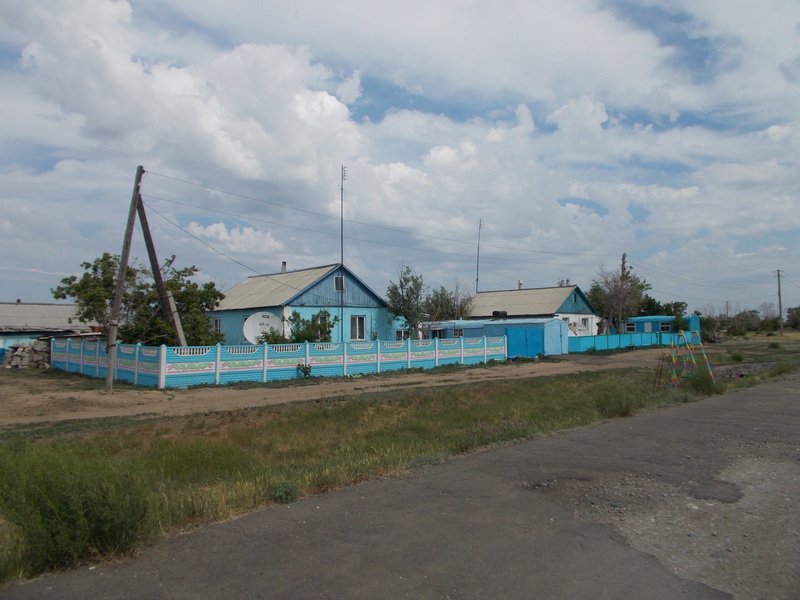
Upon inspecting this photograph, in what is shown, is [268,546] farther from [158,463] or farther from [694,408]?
[694,408]

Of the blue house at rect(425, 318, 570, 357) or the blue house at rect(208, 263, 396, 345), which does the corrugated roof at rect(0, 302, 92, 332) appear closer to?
the blue house at rect(208, 263, 396, 345)

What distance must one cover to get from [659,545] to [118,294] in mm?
18203

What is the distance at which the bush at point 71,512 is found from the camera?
4242 millimetres

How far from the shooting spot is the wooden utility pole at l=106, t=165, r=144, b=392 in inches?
738

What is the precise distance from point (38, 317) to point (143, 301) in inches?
978

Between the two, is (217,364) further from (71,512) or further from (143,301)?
(71,512)

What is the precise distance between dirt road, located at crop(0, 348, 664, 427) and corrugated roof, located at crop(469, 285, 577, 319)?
20.6 meters

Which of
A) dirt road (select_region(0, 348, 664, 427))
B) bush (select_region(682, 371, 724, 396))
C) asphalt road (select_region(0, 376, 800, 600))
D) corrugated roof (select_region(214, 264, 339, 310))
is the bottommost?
dirt road (select_region(0, 348, 664, 427))

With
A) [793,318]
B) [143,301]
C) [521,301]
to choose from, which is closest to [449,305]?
[521,301]

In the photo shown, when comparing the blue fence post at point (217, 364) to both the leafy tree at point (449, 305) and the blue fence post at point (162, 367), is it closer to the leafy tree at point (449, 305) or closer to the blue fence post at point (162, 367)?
the blue fence post at point (162, 367)

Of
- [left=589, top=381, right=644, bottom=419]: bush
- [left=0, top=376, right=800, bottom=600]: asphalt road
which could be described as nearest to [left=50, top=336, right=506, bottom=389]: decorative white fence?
[left=589, top=381, right=644, bottom=419]: bush

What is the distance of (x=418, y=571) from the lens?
407 cm

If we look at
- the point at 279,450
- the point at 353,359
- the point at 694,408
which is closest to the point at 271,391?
the point at 353,359

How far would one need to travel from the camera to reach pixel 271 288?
34875 millimetres
